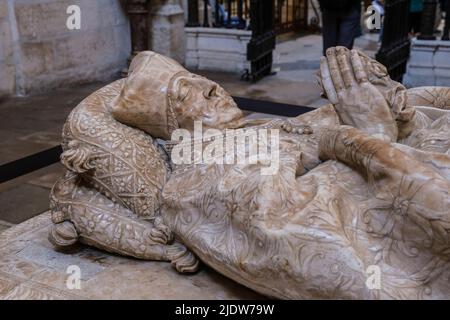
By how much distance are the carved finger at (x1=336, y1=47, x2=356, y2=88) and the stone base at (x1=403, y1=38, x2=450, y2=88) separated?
14.9ft

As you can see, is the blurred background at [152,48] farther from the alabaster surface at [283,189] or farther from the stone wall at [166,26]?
the alabaster surface at [283,189]

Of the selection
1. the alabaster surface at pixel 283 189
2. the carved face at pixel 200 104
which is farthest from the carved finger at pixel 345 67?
the carved face at pixel 200 104

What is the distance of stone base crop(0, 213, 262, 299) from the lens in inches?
87.4

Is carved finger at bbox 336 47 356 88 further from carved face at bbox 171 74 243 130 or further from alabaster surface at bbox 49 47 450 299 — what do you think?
carved face at bbox 171 74 243 130

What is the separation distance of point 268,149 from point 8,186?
2476mm

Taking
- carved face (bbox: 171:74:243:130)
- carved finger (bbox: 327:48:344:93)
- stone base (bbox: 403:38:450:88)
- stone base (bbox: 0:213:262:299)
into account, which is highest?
carved finger (bbox: 327:48:344:93)

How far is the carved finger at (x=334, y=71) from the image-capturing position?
2.42 meters

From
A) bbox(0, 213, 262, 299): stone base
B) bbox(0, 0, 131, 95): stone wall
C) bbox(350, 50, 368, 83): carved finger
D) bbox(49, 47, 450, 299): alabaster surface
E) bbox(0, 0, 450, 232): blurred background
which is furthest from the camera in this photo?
bbox(0, 0, 131, 95): stone wall

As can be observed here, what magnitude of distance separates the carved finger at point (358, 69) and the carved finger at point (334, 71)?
6 centimetres

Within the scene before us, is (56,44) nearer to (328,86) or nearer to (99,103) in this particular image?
(99,103)

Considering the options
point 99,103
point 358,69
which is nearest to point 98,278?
point 99,103

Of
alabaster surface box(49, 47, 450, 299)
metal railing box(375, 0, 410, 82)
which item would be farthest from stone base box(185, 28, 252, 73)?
alabaster surface box(49, 47, 450, 299)
